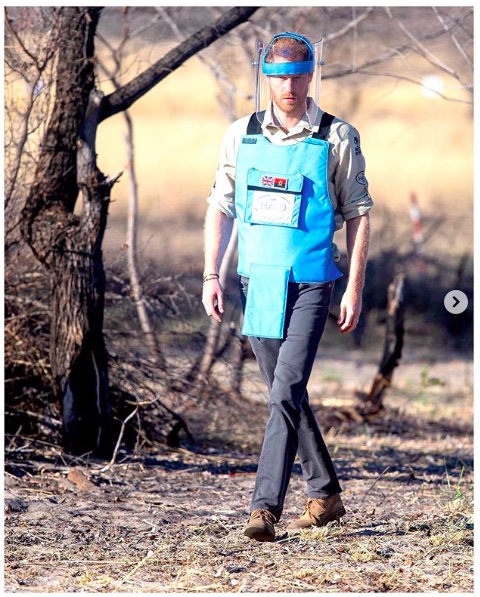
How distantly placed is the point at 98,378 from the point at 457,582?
239 centimetres

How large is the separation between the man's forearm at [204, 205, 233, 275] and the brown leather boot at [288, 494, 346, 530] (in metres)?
1.08

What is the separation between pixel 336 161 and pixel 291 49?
0.47 m

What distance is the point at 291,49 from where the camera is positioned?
4.23 meters

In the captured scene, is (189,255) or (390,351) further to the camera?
(189,255)

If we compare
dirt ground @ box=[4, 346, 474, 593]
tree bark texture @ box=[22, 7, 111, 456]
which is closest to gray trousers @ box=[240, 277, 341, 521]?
dirt ground @ box=[4, 346, 474, 593]

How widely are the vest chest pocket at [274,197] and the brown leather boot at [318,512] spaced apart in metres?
1.20

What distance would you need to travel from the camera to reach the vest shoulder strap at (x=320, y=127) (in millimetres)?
4258

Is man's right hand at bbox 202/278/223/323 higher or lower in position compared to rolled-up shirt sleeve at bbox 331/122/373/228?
lower

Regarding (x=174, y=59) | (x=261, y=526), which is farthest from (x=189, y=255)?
(x=261, y=526)

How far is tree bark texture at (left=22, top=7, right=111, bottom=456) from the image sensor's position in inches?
221

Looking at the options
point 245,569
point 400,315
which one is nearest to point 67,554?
point 245,569

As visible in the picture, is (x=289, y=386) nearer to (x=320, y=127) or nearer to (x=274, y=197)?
(x=274, y=197)

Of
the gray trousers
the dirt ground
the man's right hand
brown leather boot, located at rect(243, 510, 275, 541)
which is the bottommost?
the dirt ground

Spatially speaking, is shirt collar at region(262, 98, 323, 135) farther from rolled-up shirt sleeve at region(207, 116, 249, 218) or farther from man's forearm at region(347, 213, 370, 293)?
man's forearm at region(347, 213, 370, 293)
